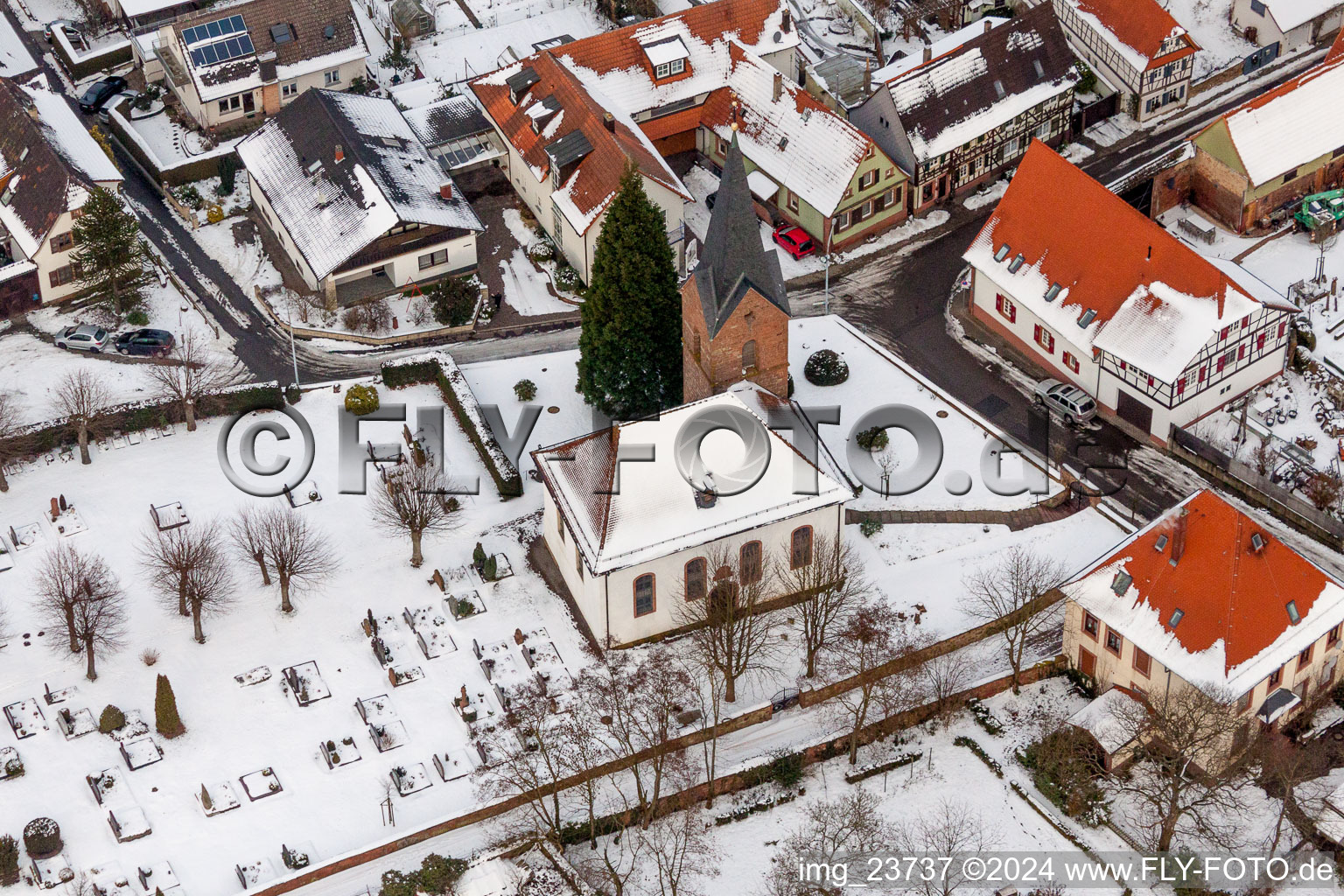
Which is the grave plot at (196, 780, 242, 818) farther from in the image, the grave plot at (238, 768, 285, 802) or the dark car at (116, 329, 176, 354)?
the dark car at (116, 329, 176, 354)

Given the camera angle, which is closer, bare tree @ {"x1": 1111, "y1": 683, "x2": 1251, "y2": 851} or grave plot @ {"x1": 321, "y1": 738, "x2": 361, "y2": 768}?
bare tree @ {"x1": 1111, "y1": 683, "x2": 1251, "y2": 851}

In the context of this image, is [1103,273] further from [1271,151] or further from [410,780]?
[410,780]

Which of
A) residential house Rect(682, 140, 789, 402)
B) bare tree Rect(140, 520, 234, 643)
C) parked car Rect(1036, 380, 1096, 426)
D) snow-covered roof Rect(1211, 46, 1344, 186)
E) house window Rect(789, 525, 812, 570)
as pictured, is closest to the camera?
residential house Rect(682, 140, 789, 402)

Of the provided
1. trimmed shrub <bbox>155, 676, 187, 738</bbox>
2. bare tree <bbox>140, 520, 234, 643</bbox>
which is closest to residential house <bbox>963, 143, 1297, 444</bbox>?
bare tree <bbox>140, 520, 234, 643</bbox>

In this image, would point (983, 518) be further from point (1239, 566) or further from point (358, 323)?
point (358, 323)

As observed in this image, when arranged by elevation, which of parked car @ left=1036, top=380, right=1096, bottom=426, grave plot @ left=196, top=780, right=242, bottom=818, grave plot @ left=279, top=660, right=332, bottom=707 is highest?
parked car @ left=1036, top=380, right=1096, bottom=426

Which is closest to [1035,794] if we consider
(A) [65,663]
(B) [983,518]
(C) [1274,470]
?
(B) [983,518]
